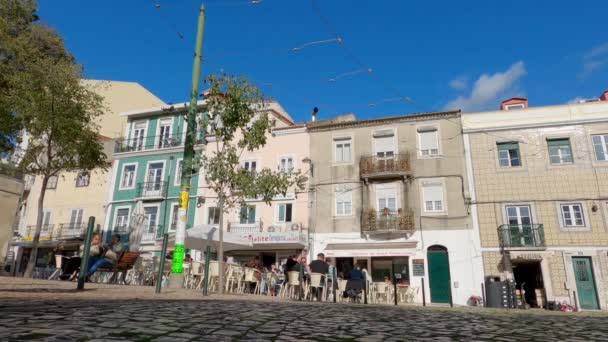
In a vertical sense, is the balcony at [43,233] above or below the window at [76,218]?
below

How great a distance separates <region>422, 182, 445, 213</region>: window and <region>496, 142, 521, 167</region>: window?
11.2 feet

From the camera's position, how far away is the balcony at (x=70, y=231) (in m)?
32.6

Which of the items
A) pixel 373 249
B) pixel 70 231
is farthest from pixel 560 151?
pixel 70 231

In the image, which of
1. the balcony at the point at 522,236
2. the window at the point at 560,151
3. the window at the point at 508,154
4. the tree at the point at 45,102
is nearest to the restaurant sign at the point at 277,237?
the tree at the point at 45,102

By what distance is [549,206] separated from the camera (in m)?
21.7

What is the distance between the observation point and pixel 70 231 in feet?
109

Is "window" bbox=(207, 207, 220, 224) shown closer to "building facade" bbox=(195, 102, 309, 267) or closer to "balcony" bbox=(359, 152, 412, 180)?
"building facade" bbox=(195, 102, 309, 267)

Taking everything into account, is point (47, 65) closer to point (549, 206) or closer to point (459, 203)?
point (459, 203)

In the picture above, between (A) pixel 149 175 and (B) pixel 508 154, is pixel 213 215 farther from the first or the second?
(B) pixel 508 154

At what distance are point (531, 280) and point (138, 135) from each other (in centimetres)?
2791

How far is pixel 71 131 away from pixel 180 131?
39.5 ft

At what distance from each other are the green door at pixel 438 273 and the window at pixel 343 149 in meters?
7.14

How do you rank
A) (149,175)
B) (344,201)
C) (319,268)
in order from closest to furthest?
(319,268)
(344,201)
(149,175)

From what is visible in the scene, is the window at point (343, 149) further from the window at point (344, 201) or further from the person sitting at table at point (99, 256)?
the person sitting at table at point (99, 256)
